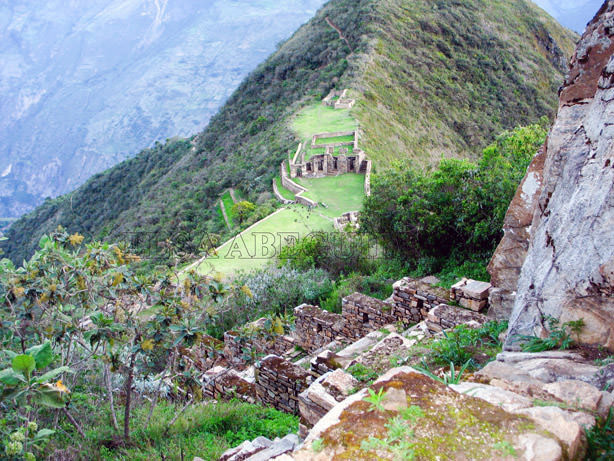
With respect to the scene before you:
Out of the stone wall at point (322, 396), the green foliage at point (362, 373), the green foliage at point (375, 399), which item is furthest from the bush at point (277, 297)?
the green foliage at point (375, 399)

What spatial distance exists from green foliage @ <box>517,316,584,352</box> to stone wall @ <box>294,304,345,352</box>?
14.4ft

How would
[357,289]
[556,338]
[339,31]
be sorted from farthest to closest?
[339,31] < [357,289] < [556,338]

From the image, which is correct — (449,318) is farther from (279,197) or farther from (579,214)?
(279,197)

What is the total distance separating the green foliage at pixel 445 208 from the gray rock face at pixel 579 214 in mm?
4086

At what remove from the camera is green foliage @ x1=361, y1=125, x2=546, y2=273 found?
9000 mm

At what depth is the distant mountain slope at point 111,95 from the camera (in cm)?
12812


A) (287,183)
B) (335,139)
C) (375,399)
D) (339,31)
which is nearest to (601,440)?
(375,399)

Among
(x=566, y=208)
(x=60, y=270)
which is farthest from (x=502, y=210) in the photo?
(x=60, y=270)

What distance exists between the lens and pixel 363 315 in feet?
24.6

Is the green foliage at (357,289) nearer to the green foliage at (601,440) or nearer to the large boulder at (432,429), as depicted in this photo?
the large boulder at (432,429)

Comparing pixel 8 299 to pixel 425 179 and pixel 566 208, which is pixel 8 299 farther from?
pixel 425 179

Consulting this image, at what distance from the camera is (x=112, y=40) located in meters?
199

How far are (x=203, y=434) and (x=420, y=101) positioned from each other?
37.5m

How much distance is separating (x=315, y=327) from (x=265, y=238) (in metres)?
10.2
